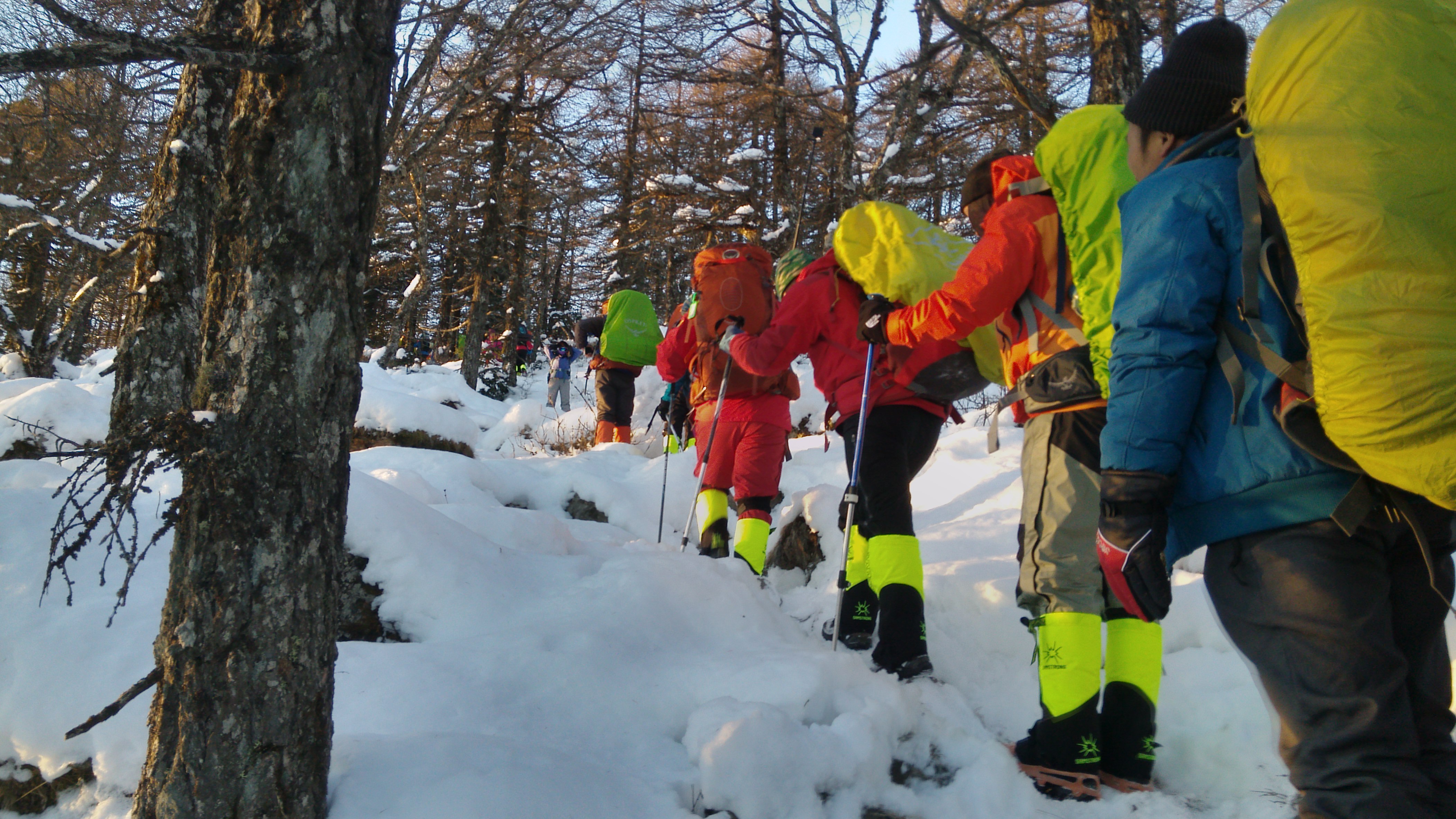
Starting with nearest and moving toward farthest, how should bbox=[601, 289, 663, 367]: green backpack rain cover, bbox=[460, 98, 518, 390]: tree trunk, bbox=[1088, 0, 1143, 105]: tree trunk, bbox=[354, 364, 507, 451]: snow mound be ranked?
bbox=[1088, 0, 1143, 105]: tree trunk
bbox=[601, 289, 663, 367]: green backpack rain cover
bbox=[354, 364, 507, 451]: snow mound
bbox=[460, 98, 518, 390]: tree trunk

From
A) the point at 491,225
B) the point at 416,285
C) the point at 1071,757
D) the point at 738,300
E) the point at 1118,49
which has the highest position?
the point at 491,225

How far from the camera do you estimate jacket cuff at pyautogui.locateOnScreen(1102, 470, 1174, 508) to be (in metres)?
1.53

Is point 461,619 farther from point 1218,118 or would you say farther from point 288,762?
point 1218,118

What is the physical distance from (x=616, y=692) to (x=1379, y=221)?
222cm

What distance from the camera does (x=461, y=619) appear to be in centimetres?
294

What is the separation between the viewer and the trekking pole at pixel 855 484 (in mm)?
3223

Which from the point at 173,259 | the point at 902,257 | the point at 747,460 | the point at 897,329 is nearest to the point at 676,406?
the point at 747,460

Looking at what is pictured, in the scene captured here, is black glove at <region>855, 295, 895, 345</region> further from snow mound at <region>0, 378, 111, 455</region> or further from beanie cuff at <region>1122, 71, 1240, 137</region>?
snow mound at <region>0, 378, 111, 455</region>

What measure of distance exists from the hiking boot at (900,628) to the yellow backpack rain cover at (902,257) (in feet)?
3.05

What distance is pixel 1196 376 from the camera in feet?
4.96

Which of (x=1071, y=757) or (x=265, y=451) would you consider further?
(x=1071, y=757)

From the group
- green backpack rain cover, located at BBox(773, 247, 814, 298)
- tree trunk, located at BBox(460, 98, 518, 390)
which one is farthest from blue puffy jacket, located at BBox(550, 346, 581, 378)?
green backpack rain cover, located at BBox(773, 247, 814, 298)

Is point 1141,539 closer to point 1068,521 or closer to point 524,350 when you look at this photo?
point 1068,521

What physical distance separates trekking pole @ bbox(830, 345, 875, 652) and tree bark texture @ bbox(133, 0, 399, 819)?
81.4 inches
